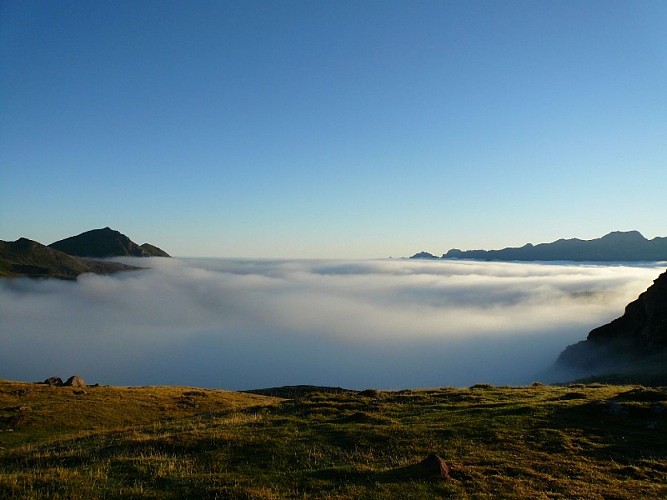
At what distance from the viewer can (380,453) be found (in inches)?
989

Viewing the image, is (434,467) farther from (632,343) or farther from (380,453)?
(632,343)

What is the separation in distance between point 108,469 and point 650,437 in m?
32.3

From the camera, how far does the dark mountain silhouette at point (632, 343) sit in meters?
139

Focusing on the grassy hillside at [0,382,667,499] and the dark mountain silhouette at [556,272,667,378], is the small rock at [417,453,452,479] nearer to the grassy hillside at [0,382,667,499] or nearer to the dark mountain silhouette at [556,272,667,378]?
the grassy hillside at [0,382,667,499]

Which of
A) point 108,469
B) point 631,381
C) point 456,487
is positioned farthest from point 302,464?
point 631,381

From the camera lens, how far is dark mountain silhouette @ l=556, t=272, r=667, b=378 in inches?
5477

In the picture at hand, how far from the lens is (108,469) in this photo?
2148cm

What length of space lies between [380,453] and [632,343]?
567 ft

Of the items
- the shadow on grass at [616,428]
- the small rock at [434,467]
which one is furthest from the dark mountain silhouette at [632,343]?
the small rock at [434,467]

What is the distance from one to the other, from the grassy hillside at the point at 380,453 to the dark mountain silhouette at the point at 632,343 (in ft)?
337

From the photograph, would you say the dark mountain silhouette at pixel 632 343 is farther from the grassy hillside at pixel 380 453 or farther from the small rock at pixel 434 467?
the small rock at pixel 434 467

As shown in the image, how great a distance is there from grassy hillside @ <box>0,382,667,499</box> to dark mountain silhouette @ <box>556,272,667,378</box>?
10272 cm

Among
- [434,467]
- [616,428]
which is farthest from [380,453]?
[616,428]

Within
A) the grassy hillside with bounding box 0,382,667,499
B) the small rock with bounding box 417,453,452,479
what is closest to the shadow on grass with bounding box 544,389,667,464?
the grassy hillside with bounding box 0,382,667,499
